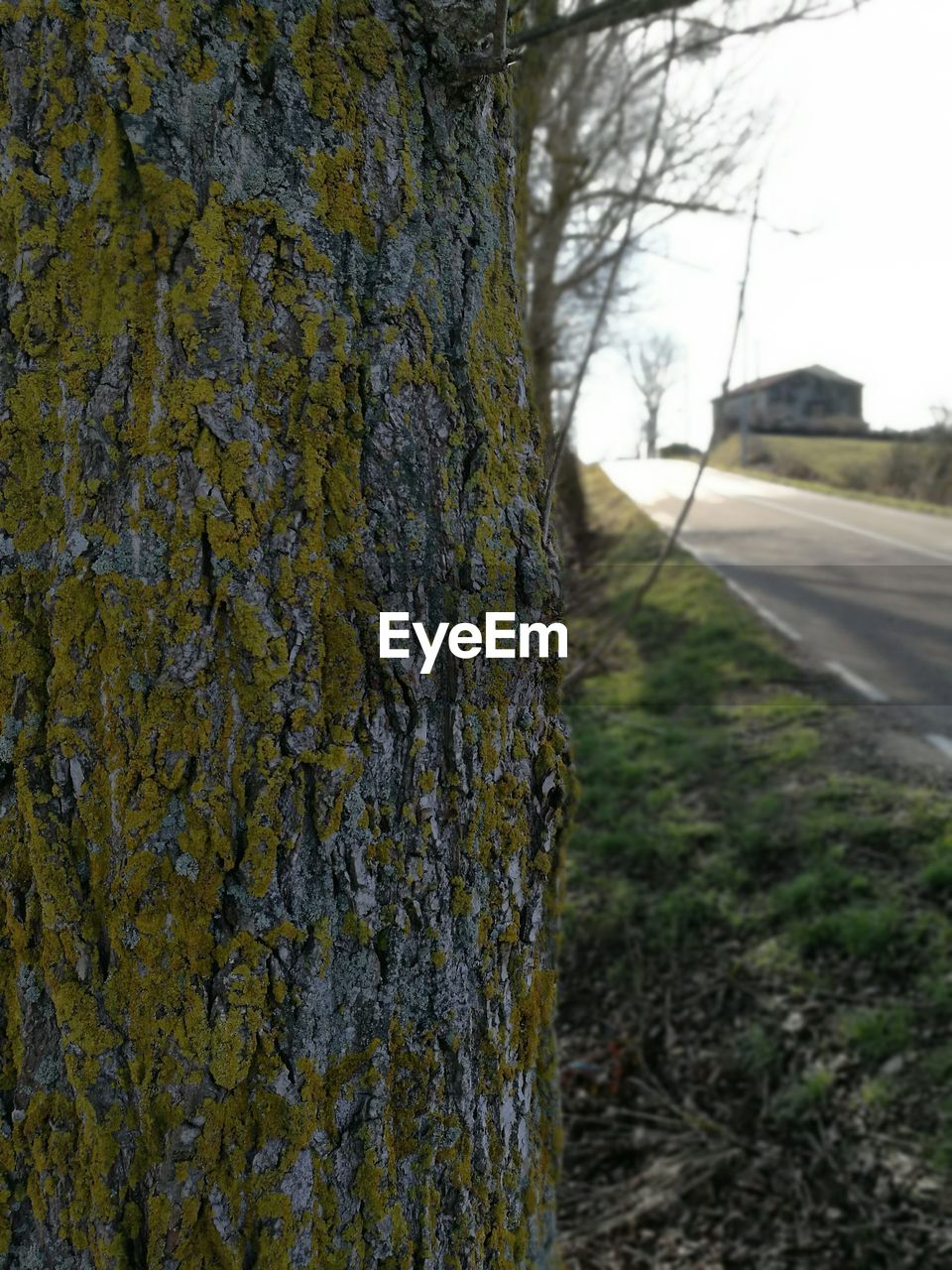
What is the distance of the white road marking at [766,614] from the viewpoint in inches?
330

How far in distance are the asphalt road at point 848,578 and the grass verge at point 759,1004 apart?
64 cm

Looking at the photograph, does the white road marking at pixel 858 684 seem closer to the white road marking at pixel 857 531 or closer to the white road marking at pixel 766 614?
the white road marking at pixel 766 614

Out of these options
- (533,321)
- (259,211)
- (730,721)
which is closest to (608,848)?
(730,721)

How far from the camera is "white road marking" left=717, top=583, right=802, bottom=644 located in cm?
839

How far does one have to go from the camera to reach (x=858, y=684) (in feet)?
22.6

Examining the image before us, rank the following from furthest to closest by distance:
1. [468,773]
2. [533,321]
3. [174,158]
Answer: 1. [533,321]
2. [468,773]
3. [174,158]

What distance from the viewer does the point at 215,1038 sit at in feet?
3.39

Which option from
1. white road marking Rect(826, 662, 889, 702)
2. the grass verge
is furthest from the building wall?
the grass verge

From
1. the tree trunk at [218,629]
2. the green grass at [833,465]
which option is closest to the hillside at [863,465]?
the green grass at [833,465]

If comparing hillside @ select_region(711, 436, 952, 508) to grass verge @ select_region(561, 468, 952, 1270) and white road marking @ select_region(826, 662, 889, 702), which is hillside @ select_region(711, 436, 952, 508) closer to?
white road marking @ select_region(826, 662, 889, 702)

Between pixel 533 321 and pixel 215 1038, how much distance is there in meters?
7.33

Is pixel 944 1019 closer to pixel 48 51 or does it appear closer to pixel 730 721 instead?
pixel 730 721

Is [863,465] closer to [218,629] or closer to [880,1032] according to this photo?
[880,1032]

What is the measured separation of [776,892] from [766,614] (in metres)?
4.85
